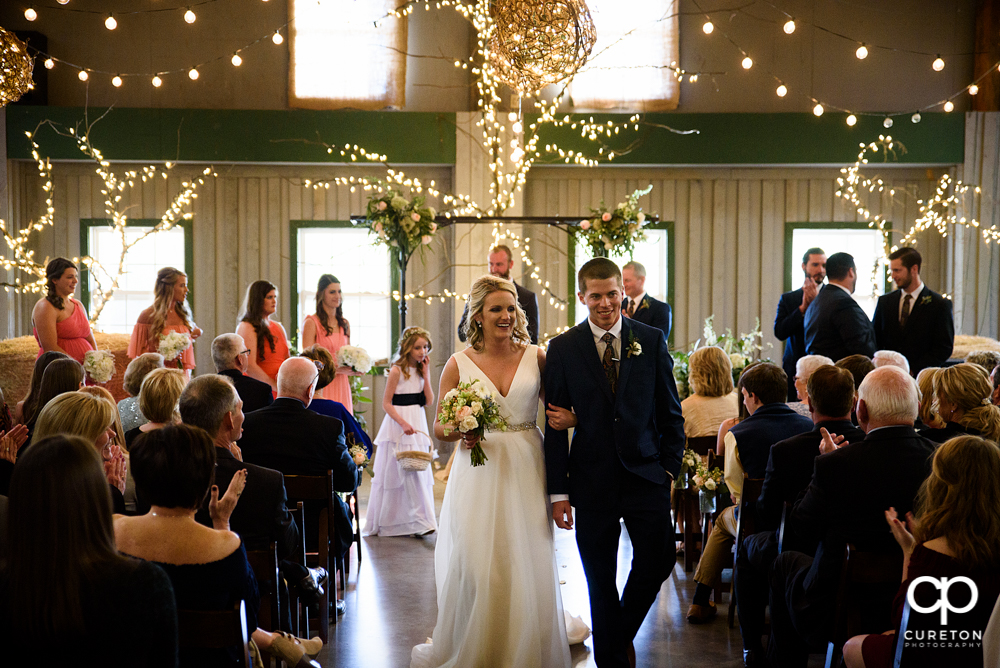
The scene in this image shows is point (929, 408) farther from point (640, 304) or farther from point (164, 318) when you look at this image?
point (164, 318)

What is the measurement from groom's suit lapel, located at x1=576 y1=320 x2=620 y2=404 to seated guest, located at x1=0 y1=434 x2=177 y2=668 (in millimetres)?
1970

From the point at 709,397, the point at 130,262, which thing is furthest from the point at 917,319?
the point at 130,262

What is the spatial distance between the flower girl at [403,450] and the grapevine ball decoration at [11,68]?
3468mm

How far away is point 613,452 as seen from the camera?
351 centimetres

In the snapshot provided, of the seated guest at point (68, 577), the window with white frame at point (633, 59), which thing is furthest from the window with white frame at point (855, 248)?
the seated guest at point (68, 577)

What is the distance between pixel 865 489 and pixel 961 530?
0.59 m

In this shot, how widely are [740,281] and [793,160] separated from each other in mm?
1393

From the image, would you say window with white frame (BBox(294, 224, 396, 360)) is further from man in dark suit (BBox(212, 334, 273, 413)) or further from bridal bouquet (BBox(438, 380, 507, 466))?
bridal bouquet (BBox(438, 380, 507, 466))

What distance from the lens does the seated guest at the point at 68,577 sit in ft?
6.22

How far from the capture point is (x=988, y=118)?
932cm

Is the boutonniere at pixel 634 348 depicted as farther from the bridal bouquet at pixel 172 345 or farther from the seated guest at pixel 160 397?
the bridal bouquet at pixel 172 345

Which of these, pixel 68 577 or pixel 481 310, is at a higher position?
pixel 481 310

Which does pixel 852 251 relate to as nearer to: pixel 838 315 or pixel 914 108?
pixel 914 108

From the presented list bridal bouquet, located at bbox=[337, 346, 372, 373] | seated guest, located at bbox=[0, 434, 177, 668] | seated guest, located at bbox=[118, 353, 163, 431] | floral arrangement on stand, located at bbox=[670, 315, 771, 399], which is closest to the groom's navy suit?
floral arrangement on stand, located at bbox=[670, 315, 771, 399]
